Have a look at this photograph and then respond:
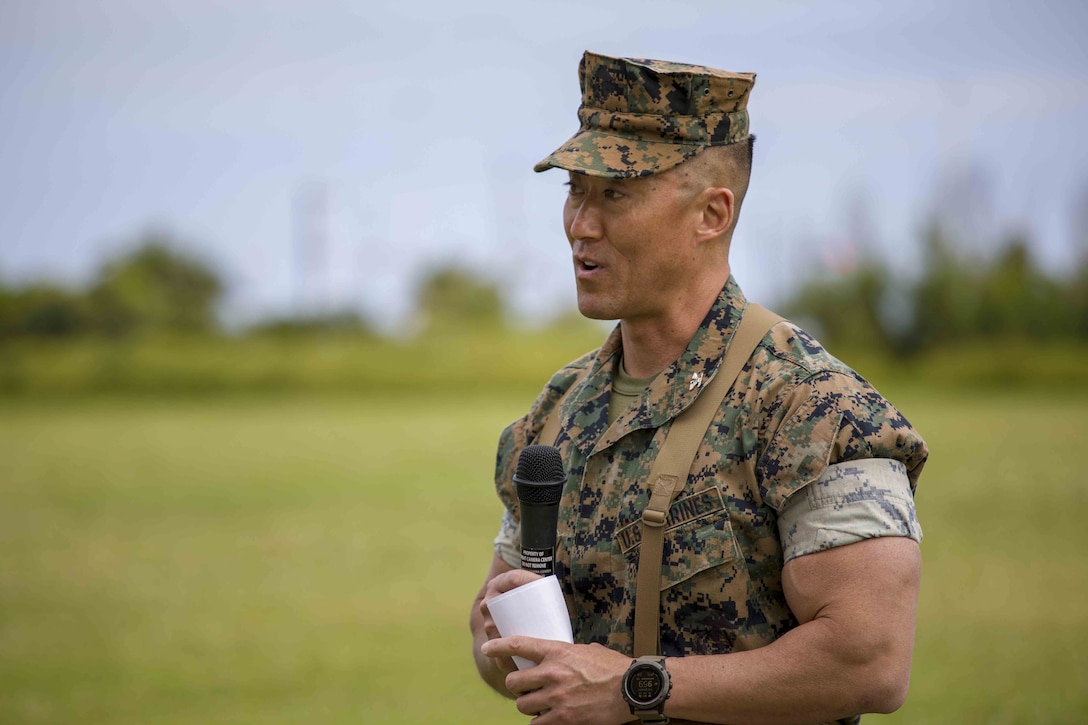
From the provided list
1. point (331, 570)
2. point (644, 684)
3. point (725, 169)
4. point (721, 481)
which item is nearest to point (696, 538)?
point (721, 481)

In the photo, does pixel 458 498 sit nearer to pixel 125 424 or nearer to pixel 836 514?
pixel 125 424

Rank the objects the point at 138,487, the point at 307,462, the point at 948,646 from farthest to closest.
Result: the point at 307,462, the point at 138,487, the point at 948,646

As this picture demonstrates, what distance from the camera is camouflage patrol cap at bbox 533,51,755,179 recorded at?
2.49 metres

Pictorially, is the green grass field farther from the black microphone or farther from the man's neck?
the black microphone

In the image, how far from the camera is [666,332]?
8.72 feet

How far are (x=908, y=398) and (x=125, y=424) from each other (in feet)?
58.0

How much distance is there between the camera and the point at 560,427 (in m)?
2.77

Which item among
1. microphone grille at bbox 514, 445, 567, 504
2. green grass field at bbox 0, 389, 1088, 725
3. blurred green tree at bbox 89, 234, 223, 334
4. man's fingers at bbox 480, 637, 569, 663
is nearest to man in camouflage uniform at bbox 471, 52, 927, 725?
man's fingers at bbox 480, 637, 569, 663

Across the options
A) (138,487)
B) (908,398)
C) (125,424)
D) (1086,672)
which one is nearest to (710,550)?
(1086,672)

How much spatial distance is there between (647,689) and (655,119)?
1.18 m

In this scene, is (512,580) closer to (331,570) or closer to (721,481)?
(721,481)

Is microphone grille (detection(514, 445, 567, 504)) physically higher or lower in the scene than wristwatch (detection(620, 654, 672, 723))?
higher

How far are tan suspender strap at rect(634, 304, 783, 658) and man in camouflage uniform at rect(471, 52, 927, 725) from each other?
2 cm

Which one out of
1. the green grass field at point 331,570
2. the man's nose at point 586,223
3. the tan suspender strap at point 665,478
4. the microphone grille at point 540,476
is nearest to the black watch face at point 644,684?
the tan suspender strap at point 665,478
